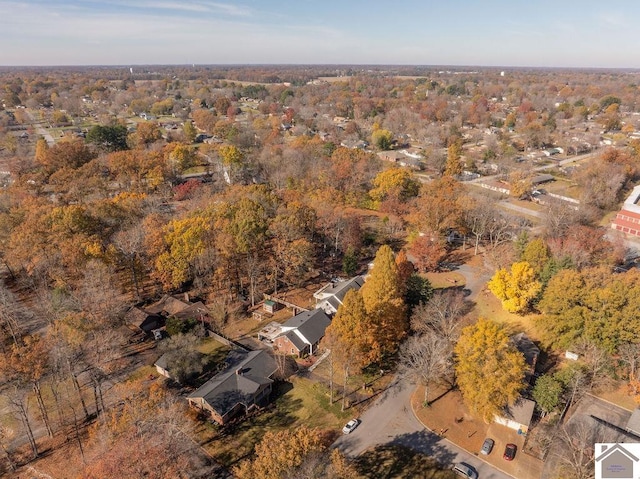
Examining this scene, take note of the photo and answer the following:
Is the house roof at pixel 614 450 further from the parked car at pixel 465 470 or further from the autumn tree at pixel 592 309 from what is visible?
the autumn tree at pixel 592 309

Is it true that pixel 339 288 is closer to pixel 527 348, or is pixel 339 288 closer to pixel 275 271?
pixel 275 271

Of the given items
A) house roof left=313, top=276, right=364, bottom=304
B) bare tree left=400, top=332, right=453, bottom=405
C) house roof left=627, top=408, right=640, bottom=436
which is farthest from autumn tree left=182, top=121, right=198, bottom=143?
house roof left=627, top=408, right=640, bottom=436

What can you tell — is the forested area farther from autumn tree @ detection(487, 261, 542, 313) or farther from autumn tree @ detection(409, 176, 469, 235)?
autumn tree @ detection(409, 176, 469, 235)

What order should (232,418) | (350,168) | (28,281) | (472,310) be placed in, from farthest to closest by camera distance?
(350,168), (28,281), (472,310), (232,418)

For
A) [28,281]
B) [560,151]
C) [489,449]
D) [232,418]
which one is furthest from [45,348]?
[560,151]

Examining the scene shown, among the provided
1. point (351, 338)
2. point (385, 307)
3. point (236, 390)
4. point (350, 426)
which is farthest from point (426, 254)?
point (236, 390)

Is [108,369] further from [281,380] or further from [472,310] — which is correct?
[472,310]
